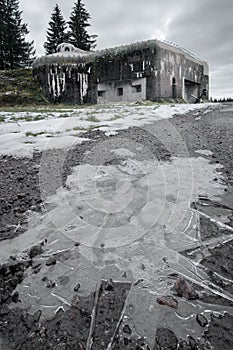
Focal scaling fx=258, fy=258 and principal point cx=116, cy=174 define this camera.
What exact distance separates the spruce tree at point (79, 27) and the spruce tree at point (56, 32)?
1094 millimetres

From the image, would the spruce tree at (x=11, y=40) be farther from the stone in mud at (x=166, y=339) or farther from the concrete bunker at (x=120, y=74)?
the stone in mud at (x=166, y=339)

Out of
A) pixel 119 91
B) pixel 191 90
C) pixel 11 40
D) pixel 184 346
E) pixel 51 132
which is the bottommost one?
pixel 184 346

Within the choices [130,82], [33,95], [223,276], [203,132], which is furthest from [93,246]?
[33,95]

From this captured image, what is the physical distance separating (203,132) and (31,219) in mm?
3771

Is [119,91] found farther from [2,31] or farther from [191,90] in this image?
[2,31]

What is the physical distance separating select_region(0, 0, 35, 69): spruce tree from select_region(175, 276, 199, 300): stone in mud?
29.4 metres

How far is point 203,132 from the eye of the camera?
4.82 metres

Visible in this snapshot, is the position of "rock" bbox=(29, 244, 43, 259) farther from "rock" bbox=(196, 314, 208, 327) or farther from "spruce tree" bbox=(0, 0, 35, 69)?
"spruce tree" bbox=(0, 0, 35, 69)

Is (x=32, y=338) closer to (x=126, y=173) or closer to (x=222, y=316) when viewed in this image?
(x=222, y=316)

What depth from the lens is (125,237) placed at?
5.96ft

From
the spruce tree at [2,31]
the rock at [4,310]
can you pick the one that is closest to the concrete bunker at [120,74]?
the spruce tree at [2,31]

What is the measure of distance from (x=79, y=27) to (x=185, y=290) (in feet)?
103

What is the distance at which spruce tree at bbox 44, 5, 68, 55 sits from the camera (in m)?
28.6

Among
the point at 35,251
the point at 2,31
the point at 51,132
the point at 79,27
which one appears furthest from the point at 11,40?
the point at 35,251
